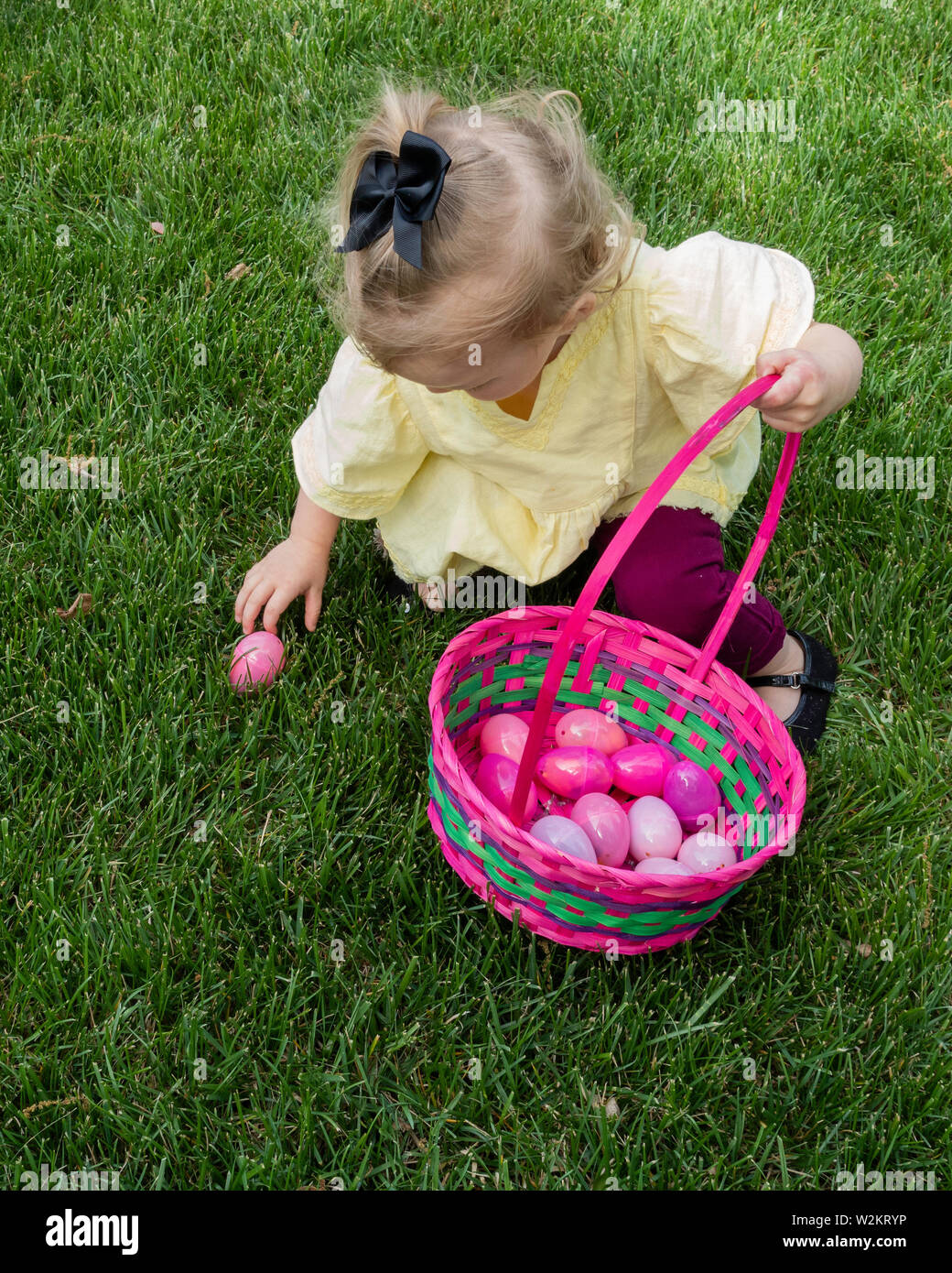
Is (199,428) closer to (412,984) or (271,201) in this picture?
(271,201)

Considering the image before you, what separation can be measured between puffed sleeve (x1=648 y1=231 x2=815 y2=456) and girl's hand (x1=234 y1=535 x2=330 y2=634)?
0.63 meters

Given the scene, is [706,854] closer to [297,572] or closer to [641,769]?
[641,769]

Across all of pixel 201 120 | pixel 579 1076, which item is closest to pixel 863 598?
pixel 579 1076

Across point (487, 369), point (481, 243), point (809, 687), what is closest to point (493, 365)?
point (487, 369)

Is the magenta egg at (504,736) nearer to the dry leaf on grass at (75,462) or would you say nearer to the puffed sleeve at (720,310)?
the puffed sleeve at (720,310)

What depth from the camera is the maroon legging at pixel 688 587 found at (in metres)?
1.79

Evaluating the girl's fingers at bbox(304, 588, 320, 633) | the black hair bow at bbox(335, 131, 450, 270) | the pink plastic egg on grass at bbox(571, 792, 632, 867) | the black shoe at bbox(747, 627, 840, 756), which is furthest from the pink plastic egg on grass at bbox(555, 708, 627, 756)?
the black hair bow at bbox(335, 131, 450, 270)

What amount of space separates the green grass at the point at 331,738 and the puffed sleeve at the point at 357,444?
0.20 meters

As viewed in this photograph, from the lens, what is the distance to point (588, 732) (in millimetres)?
1759

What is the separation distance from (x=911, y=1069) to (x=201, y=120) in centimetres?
244

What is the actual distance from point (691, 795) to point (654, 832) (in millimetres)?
91

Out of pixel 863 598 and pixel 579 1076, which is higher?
pixel 863 598

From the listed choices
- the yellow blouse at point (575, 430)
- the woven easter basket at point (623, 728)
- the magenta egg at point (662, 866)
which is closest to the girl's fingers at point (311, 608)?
the yellow blouse at point (575, 430)

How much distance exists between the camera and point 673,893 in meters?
1.32
